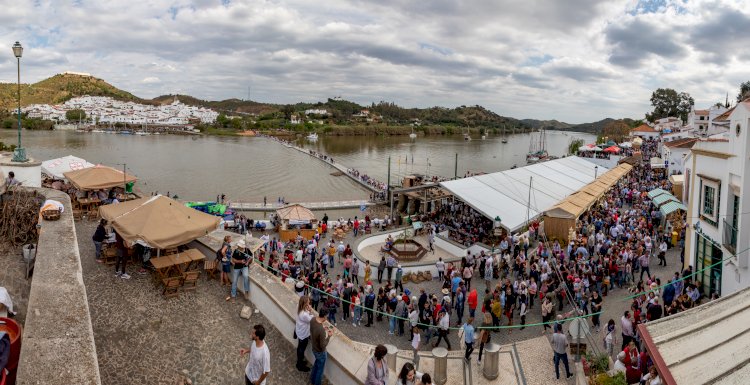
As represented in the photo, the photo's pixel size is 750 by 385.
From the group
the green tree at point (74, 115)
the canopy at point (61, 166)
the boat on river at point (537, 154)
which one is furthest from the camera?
the green tree at point (74, 115)

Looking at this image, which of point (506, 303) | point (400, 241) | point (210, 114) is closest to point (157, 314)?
point (506, 303)

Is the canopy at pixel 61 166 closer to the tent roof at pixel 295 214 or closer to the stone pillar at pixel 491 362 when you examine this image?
the tent roof at pixel 295 214

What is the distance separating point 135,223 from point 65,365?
13.6 feet

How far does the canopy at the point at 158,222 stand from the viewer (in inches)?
300

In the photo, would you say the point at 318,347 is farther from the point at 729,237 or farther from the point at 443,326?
the point at 729,237

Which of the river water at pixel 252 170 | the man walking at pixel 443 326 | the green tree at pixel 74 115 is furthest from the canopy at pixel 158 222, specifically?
the green tree at pixel 74 115

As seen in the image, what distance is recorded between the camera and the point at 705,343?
545 cm

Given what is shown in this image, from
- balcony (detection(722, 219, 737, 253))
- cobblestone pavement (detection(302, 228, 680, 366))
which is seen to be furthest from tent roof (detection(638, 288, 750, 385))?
balcony (detection(722, 219, 737, 253))

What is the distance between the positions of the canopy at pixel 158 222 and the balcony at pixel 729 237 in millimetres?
11875

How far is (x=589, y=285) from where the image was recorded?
12922mm

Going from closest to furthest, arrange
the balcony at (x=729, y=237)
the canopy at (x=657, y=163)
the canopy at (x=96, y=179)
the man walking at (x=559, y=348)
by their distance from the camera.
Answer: the man walking at (x=559, y=348) → the balcony at (x=729, y=237) → the canopy at (x=96, y=179) → the canopy at (x=657, y=163)

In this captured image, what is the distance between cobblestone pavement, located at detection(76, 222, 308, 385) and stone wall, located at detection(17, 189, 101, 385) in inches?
33.4

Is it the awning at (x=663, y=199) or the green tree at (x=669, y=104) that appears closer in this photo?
the awning at (x=663, y=199)

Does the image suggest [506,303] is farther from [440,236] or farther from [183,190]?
[183,190]
